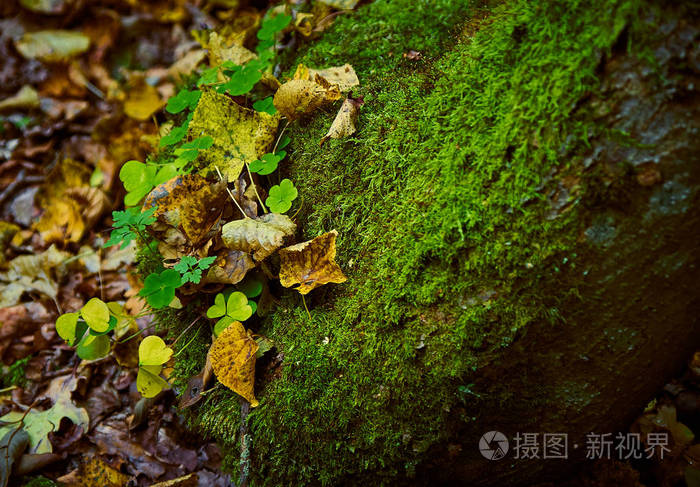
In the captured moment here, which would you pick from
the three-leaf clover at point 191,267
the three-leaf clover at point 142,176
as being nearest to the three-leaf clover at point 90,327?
the three-leaf clover at point 191,267

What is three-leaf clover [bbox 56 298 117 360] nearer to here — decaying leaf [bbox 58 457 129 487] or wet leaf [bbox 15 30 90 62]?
decaying leaf [bbox 58 457 129 487]

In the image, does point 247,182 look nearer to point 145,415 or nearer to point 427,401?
point 427,401

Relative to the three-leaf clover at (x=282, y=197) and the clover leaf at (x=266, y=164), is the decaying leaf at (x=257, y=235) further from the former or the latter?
the clover leaf at (x=266, y=164)

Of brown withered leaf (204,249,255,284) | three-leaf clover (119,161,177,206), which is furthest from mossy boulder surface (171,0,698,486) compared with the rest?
three-leaf clover (119,161,177,206)

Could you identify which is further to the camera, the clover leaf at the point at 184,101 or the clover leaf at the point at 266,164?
the clover leaf at the point at 184,101

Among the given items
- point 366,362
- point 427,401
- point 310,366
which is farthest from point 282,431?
point 427,401

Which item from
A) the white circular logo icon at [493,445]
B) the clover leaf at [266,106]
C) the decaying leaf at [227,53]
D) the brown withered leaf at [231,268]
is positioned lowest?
the white circular logo icon at [493,445]

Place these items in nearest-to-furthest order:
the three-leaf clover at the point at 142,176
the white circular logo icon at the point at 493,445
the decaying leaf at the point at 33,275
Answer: the white circular logo icon at the point at 493,445
the three-leaf clover at the point at 142,176
the decaying leaf at the point at 33,275
